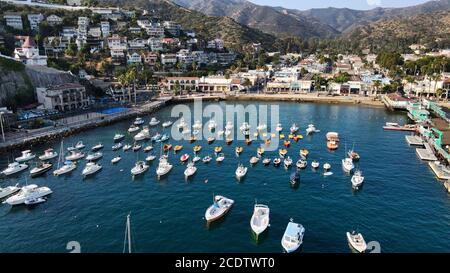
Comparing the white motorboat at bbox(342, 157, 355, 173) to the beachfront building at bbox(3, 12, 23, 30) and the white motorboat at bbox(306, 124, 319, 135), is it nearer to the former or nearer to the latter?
the white motorboat at bbox(306, 124, 319, 135)

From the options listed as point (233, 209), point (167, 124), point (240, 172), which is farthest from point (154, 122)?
point (233, 209)

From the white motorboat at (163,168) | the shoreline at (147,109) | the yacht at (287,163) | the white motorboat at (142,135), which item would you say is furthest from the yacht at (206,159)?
the shoreline at (147,109)

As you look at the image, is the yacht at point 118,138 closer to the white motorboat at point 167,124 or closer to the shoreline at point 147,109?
the shoreline at point 147,109
